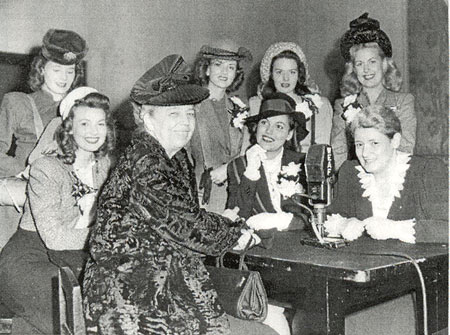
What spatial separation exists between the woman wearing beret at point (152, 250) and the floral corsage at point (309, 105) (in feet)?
5.84

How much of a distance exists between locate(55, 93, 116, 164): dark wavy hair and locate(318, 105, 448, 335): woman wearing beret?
147 centimetres

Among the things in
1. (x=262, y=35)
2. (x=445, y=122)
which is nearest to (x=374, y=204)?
(x=445, y=122)

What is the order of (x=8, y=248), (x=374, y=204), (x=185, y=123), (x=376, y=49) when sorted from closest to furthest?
(x=185, y=123)
(x=374, y=204)
(x=8, y=248)
(x=376, y=49)

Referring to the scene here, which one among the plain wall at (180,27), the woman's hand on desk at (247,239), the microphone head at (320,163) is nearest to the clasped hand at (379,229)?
the microphone head at (320,163)

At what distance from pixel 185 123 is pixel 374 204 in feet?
3.96

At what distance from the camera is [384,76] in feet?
13.2

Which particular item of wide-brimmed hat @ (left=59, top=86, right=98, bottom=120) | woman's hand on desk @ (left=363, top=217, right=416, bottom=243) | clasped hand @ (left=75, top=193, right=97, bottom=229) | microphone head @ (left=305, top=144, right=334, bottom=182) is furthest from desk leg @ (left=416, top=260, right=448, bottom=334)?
wide-brimmed hat @ (left=59, top=86, right=98, bottom=120)

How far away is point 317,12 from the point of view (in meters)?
7.19

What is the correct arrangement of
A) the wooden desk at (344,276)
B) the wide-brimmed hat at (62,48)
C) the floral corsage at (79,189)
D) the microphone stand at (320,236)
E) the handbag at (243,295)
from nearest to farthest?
the wooden desk at (344,276) < the handbag at (243,295) < the microphone stand at (320,236) < the floral corsage at (79,189) < the wide-brimmed hat at (62,48)

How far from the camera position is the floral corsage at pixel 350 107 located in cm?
363

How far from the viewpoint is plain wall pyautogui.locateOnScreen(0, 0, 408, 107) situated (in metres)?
5.20

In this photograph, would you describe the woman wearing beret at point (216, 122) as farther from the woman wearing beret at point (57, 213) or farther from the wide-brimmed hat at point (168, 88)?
the wide-brimmed hat at point (168, 88)

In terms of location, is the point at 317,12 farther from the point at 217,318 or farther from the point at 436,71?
the point at 217,318

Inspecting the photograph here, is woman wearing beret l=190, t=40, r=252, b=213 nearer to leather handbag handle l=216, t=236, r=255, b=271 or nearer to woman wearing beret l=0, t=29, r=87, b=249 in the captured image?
woman wearing beret l=0, t=29, r=87, b=249
